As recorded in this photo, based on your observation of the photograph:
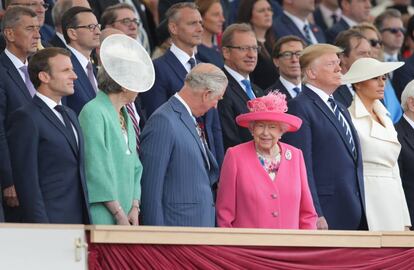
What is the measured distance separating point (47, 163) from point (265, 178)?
1611 millimetres

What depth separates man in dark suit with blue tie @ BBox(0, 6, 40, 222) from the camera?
377 inches

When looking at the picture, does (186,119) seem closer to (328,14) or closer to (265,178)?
(265,178)

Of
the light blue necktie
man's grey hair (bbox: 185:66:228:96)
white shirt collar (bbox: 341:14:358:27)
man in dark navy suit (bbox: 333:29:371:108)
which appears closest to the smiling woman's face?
man's grey hair (bbox: 185:66:228:96)

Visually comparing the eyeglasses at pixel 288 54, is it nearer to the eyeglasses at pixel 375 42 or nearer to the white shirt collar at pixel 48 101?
the eyeglasses at pixel 375 42

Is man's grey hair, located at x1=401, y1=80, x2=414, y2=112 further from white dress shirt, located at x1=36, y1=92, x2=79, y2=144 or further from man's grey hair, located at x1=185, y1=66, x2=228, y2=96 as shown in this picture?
white dress shirt, located at x1=36, y1=92, x2=79, y2=144

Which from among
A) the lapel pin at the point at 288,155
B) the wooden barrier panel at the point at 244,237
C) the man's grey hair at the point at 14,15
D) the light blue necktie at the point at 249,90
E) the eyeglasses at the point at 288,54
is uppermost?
the man's grey hair at the point at 14,15

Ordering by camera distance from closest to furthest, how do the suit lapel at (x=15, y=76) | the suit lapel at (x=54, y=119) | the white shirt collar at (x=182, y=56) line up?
the suit lapel at (x=54, y=119)
the suit lapel at (x=15, y=76)
the white shirt collar at (x=182, y=56)

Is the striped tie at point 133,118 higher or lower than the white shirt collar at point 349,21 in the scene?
lower

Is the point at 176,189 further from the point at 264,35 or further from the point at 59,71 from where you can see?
the point at 264,35

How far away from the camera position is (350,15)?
1596 centimetres

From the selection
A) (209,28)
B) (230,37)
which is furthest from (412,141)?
(209,28)

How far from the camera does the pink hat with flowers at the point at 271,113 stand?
985cm

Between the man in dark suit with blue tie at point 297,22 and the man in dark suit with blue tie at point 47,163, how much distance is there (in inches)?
222

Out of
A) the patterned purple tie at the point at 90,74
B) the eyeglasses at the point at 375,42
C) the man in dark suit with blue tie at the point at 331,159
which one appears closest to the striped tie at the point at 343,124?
the man in dark suit with blue tie at the point at 331,159
